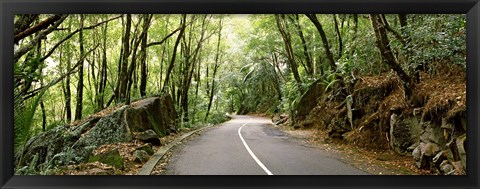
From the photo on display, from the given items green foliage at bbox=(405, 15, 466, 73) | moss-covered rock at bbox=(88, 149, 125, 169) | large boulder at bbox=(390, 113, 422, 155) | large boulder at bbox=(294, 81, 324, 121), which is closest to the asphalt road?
moss-covered rock at bbox=(88, 149, 125, 169)

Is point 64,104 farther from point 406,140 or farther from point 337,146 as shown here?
point 406,140

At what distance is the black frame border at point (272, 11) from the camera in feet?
11.9

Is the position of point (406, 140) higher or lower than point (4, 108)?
lower

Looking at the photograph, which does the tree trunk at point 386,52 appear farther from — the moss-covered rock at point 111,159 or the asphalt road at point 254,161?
the moss-covered rock at point 111,159

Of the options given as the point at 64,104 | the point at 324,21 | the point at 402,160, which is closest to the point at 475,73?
the point at 402,160

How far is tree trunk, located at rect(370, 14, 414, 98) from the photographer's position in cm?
591

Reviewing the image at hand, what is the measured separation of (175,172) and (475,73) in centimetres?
402

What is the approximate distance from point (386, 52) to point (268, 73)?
11.7m

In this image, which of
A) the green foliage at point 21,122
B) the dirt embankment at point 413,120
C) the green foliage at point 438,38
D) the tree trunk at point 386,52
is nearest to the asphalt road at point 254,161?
the dirt embankment at point 413,120

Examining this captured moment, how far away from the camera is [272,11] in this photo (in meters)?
3.76

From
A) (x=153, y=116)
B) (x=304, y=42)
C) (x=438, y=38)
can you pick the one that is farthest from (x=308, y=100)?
(x=438, y=38)

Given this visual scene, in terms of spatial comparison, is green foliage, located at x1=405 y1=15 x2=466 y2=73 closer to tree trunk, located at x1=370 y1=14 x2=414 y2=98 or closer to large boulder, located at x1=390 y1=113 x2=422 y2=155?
tree trunk, located at x1=370 y1=14 x2=414 y2=98

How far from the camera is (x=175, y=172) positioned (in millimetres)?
5129

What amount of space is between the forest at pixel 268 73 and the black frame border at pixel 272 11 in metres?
0.23
